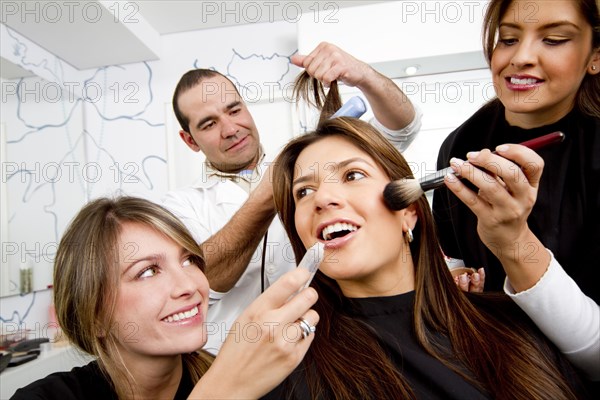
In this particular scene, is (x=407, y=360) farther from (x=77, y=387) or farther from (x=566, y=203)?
(x=77, y=387)

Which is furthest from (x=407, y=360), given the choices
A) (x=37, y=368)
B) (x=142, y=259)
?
(x=37, y=368)

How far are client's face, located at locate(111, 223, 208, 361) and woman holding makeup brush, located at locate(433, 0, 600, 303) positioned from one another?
644 mm

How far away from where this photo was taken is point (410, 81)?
221 centimetres

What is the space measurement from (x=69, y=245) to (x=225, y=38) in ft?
5.54

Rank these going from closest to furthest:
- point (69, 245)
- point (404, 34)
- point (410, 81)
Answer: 1. point (69, 245)
2. point (404, 34)
3. point (410, 81)

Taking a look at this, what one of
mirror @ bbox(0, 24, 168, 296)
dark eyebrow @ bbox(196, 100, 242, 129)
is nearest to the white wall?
mirror @ bbox(0, 24, 168, 296)

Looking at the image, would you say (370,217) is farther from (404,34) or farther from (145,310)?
(404,34)

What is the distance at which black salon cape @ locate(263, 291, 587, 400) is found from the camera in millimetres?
761

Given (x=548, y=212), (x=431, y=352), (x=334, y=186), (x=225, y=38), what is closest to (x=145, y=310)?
(x=334, y=186)

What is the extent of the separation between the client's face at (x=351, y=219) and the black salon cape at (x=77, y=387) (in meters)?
0.43

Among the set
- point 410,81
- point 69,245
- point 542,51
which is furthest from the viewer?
point 410,81

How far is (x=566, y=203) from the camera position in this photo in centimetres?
87

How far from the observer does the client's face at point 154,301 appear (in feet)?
2.79

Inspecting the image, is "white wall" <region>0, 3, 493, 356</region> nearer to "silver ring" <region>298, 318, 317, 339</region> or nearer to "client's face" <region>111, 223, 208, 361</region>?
"client's face" <region>111, 223, 208, 361</region>
